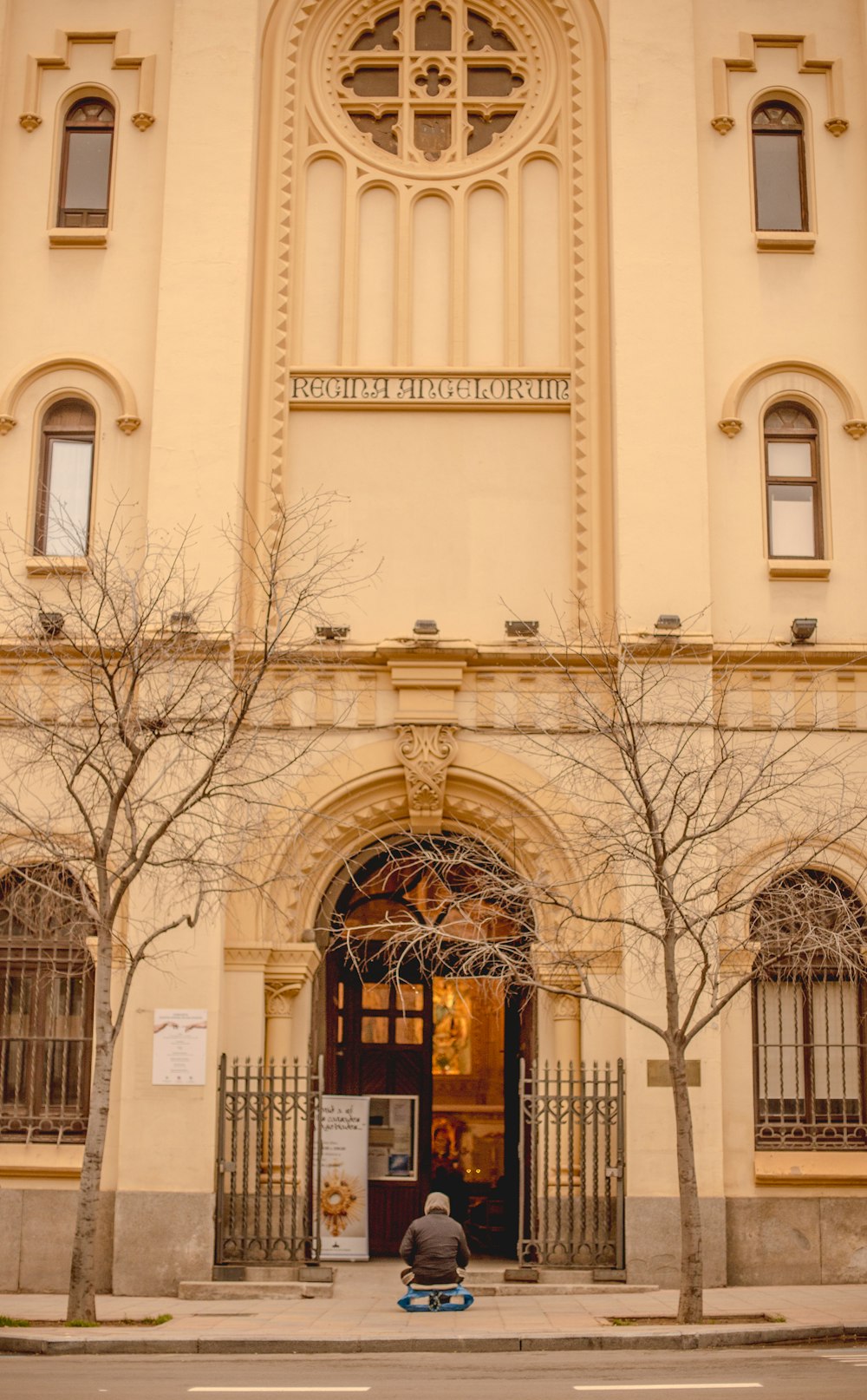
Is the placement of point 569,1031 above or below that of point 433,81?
below

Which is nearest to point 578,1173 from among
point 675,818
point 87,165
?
point 675,818

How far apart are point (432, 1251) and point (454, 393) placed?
31.5 ft

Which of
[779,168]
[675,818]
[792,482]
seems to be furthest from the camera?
[779,168]

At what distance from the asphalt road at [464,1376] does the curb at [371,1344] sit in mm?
219

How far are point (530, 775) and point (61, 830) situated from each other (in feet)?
16.9

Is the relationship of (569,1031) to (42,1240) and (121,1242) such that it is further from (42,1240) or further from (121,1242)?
(42,1240)

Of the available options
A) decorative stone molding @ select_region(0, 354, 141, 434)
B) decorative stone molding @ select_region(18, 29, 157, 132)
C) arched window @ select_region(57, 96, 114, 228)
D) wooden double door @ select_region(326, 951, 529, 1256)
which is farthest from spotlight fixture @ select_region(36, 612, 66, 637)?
decorative stone molding @ select_region(18, 29, 157, 132)

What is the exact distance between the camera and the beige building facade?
18.1 meters

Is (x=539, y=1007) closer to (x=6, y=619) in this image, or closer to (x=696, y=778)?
(x=696, y=778)

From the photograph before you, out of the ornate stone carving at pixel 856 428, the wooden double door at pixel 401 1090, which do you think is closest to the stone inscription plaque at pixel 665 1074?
the wooden double door at pixel 401 1090

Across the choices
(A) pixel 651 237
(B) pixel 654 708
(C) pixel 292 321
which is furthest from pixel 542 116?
(B) pixel 654 708

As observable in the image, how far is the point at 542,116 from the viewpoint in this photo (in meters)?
20.9

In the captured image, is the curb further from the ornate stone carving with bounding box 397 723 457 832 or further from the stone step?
the ornate stone carving with bounding box 397 723 457 832

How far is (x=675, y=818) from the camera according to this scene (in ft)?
58.9
